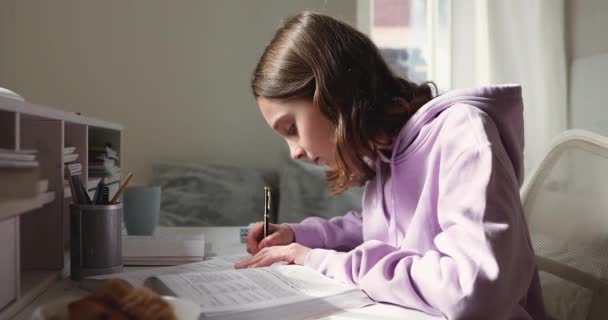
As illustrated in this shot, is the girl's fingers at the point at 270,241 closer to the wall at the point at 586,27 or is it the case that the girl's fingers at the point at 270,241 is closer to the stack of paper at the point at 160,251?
the stack of paper at the point at 160,251

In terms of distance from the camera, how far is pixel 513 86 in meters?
0.88

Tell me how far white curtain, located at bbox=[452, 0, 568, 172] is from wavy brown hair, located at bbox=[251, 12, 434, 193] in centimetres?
92

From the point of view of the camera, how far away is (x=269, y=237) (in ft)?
3.73

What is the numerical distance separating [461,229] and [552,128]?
1.35m

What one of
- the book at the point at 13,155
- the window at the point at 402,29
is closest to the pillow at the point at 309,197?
the window at the point at 402,29

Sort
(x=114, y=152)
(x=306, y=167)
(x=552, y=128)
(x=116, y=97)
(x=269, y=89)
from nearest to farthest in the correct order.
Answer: (x=269, y=89) < (x=114, y=152) < (x=552, y=128) < (x=306, y=167) < (x=116, y=97)

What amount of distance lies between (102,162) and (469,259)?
99cm

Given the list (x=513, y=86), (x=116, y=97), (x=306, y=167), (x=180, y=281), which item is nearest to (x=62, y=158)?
(x=180, y=281)

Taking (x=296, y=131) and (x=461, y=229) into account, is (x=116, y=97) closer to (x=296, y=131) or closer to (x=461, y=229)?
(x=296, y=131)

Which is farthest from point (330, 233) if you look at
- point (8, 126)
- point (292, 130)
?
point (8, 126)

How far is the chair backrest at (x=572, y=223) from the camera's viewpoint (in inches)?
37.6

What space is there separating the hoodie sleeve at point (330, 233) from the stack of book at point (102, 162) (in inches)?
19.3

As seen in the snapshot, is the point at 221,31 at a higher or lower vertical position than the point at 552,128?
higher

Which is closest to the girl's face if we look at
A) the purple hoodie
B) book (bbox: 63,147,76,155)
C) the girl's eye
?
the girl's eye
